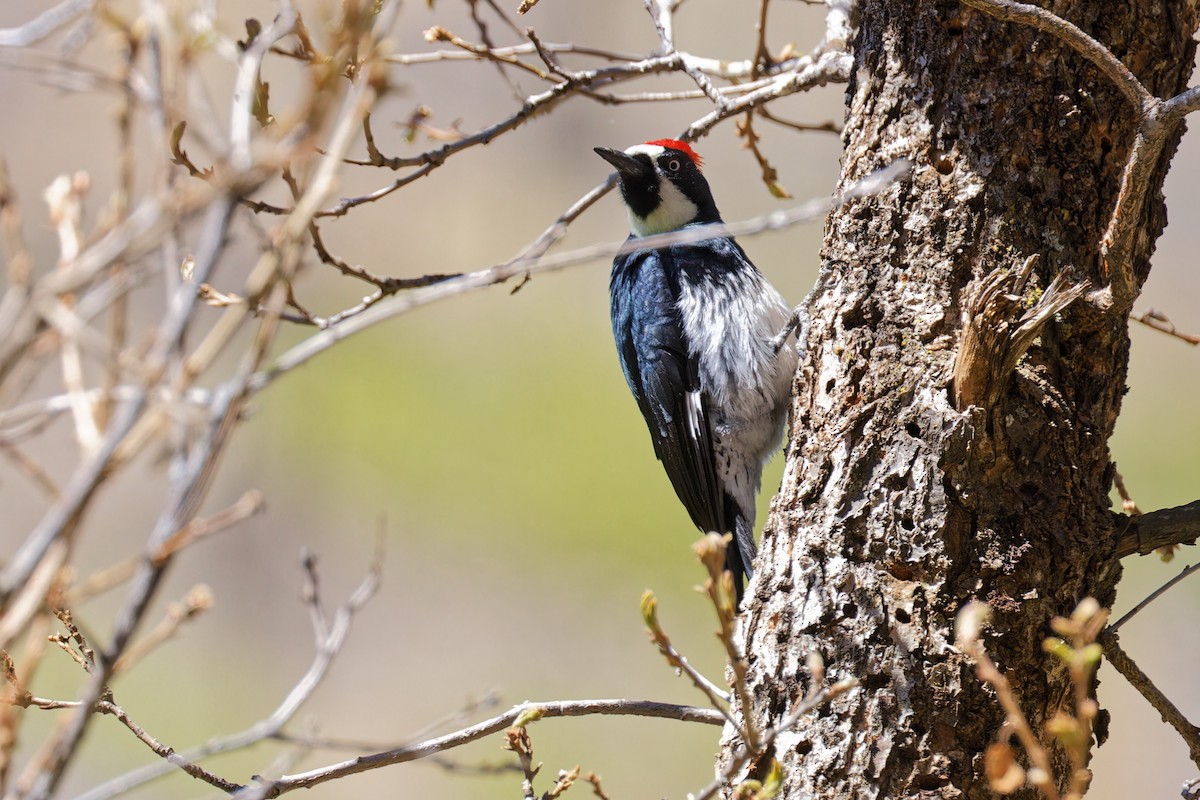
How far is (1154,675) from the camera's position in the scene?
6.76m

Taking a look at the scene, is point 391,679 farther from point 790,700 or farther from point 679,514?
point 790,700

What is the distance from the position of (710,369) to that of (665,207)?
0.77 meters

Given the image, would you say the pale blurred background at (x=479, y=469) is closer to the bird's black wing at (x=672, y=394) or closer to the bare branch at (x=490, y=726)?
the bird's black wing at (x=672, y=394)

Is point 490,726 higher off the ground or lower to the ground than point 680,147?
lower

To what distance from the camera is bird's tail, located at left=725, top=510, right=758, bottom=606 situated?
287 cm

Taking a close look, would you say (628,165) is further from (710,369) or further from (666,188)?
(710,369)

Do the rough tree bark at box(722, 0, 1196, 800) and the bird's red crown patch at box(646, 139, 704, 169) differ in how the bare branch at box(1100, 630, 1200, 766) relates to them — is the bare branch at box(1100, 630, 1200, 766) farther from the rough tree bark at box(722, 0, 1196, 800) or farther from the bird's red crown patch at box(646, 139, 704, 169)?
the bird's red crown patch at box(646, 139, 704, 169)

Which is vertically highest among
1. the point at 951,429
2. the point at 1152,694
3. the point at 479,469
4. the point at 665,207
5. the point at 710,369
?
the point at 479,469

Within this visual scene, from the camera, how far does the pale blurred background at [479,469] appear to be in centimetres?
794

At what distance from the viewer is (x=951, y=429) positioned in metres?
1.67

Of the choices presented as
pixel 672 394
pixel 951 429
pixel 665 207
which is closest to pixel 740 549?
pixel 672 394

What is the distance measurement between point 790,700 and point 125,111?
1277mm

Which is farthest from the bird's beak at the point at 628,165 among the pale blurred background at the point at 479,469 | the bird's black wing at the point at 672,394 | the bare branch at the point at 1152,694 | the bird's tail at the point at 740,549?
the pale blurred background at the point at 479,469

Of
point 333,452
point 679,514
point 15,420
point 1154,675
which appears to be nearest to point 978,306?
point 15,420
